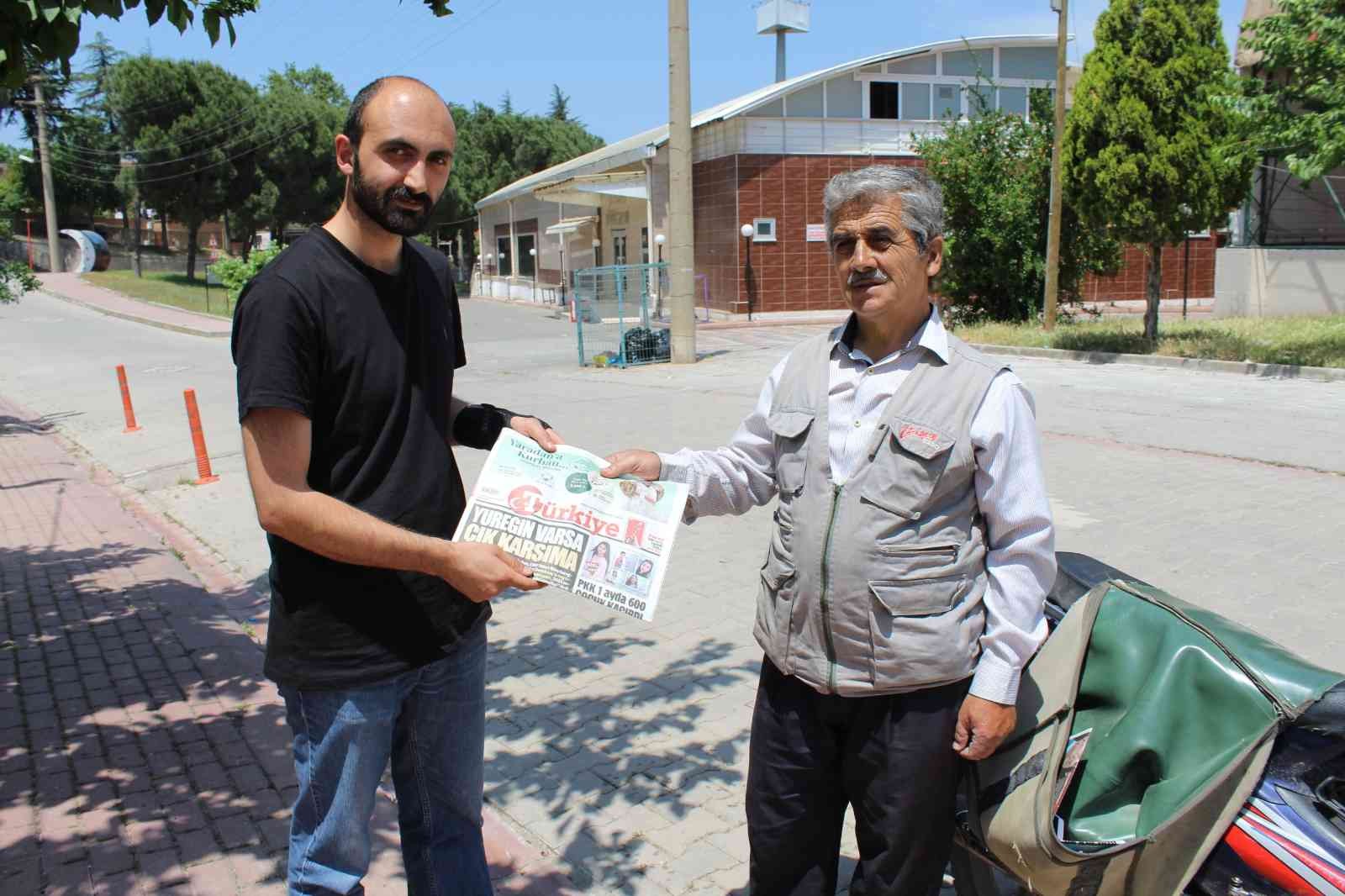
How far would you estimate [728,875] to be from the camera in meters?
3.27

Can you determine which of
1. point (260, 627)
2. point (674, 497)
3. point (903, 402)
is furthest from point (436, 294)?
point (260, 627)

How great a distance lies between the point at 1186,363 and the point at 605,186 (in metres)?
19.3

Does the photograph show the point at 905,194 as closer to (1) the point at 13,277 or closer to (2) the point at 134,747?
(2) the point at 134,747

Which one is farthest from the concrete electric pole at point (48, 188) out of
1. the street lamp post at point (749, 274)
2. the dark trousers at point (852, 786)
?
the dark trousers at point (852, 786)

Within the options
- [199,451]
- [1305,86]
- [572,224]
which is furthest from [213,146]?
[1305,86]

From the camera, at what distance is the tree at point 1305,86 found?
1287 cm

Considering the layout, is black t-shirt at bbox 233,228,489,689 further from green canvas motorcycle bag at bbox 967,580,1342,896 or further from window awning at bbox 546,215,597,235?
window awning at bbox 546,215,597,235

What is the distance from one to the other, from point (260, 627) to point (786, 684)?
14.6 feet

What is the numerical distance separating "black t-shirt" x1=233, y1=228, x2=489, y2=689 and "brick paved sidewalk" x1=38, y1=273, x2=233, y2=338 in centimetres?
2781

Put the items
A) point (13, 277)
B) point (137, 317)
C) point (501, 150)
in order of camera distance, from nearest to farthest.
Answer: point (13, 277) → point (137, 317) → point (501, 150)

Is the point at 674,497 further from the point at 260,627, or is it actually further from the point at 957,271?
the point at 957,271

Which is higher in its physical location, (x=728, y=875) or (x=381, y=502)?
(x=381, y=502)

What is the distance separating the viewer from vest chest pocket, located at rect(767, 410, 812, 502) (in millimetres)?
2350

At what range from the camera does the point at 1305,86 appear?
534 inches
